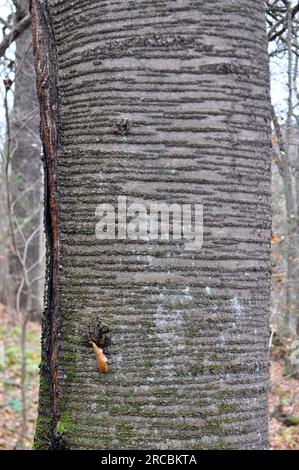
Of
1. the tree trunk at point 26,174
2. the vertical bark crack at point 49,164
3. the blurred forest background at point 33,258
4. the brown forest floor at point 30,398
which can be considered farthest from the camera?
the tree trunk at point 26,174

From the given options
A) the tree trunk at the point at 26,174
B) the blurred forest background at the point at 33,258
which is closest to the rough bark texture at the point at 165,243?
the blurred forest background at the point at 33,258

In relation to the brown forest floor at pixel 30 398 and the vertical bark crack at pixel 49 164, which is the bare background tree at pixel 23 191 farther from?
the vertical bark crack at pixel 49 164

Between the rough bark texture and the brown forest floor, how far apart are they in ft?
17.6

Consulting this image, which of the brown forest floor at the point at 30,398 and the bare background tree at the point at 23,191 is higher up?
the bare background tree at the point at 23,191

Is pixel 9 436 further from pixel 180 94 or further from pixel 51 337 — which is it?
pixel 180 94

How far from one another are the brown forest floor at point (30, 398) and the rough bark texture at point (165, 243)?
5.37 meters

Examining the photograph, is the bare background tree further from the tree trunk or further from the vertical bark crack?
the vertical bark crack

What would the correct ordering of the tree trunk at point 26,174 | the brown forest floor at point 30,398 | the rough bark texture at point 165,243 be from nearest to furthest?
the rough bark texture at point 165,243 → the brown forest floor at point 30,398 → the tree trunk at point 26,174

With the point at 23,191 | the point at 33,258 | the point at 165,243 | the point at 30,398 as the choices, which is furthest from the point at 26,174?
the point at 165,243

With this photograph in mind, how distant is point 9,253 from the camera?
12.4m

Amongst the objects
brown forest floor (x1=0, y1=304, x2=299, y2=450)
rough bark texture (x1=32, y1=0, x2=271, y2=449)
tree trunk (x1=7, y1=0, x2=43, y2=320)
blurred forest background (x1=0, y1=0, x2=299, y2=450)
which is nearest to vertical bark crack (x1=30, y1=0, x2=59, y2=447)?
rough bark texture (x1=32, y1=0, x2=271, y2=449)

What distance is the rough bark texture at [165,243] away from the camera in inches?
61.7

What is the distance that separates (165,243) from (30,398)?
23.5ft

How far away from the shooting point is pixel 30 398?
8.18m
